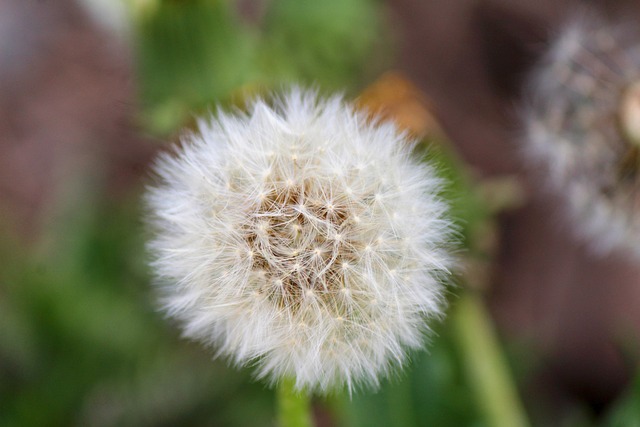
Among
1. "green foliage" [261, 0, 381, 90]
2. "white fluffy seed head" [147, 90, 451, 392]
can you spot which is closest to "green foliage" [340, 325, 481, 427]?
"white fluffy seed head" [147, 90, 451, 392]

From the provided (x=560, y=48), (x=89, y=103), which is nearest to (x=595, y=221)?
(x=560, y=48)

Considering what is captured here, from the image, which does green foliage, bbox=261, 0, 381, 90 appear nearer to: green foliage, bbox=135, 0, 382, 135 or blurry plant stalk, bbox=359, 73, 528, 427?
green foliage, bbox=135, 0, 382, 135

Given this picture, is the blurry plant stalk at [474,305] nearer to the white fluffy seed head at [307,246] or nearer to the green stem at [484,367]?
the green stem at [484,367]

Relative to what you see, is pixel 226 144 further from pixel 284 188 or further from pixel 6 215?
pixel 6 215

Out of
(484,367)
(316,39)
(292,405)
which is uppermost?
(316,39)

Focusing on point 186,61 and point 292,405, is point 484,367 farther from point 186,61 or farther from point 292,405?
point 186,61

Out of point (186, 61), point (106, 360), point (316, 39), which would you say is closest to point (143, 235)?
point (106, 360)
